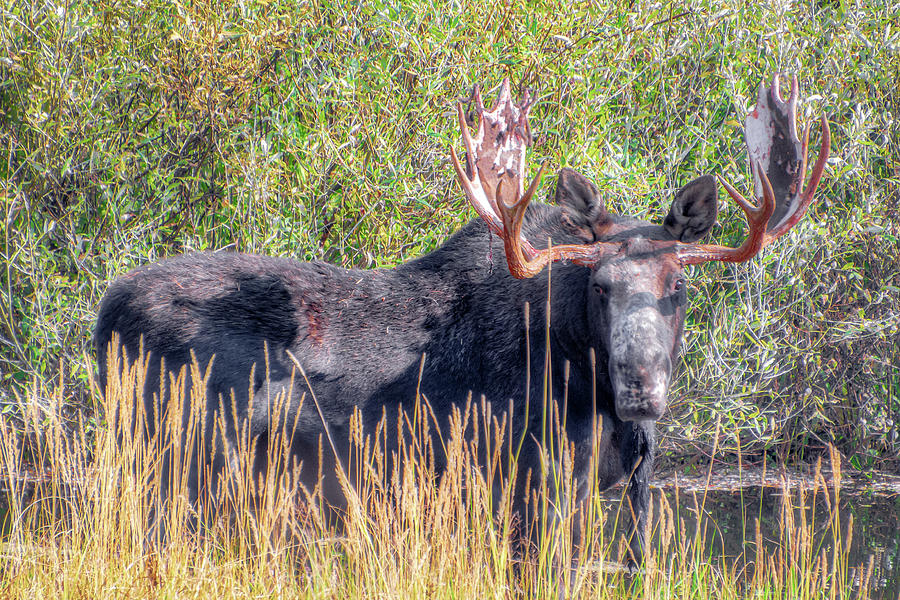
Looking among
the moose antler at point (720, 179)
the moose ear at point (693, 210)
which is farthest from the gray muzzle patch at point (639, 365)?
the moose ear at point (693, 210)

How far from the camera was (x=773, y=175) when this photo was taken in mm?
5164

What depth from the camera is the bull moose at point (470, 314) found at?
4555 mm

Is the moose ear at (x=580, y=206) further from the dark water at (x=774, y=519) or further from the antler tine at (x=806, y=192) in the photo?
the dark water at (x=774, y=519)

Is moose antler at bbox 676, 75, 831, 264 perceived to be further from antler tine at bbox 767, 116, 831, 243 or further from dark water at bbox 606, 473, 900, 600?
dark water at bbox 606, 473, 900, 600

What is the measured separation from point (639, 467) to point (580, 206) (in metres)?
1.39

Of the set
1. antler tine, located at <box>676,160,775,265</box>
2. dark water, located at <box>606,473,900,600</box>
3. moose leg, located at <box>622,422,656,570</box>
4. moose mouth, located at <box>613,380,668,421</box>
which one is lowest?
dark water, located at <box>606,473,900,600</box>

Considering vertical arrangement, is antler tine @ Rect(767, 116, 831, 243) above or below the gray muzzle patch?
above

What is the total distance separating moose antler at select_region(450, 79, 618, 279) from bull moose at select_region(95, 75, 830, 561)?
0.01 m

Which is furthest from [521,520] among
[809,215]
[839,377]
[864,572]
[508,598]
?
[839,377]

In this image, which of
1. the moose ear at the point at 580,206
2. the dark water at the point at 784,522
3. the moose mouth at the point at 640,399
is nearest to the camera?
the moose mouth at the point at 640,399

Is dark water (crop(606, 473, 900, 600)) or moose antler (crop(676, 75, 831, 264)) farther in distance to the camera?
dark water (crop(606, 473, 900, 600))

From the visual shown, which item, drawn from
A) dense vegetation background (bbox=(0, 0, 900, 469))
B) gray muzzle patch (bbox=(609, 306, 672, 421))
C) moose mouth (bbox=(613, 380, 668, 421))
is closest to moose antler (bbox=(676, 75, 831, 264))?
gray muzzle patch (bbox=(609, 306, 672, 421))

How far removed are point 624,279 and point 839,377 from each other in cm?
459

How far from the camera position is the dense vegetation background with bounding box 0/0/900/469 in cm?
683
